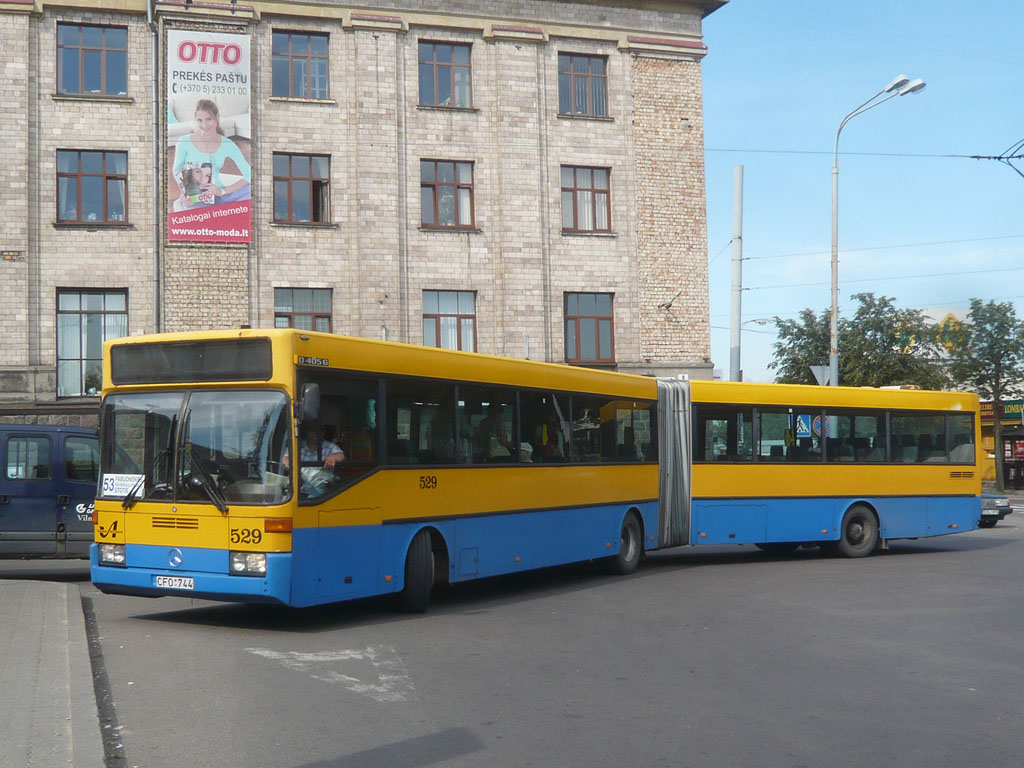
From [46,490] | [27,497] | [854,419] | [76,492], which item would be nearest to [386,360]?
[76,492]

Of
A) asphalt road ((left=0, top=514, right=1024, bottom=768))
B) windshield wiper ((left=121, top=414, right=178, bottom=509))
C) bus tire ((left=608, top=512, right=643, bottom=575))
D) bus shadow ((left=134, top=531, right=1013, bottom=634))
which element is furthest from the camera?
bus tire ((left=608, top=512, right=643, bottom=575))

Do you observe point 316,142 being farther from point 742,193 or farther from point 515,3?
point 742,193

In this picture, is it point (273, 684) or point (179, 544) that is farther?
point (179, 544)

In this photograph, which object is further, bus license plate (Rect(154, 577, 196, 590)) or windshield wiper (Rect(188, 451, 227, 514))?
bus license plate (Rect(154, 577, 196, 590))

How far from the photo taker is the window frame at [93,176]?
29906 millimetres

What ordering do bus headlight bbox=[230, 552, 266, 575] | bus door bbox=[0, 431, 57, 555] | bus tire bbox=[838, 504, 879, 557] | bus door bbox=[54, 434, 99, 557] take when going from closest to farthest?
bus headlight bbox=[230, 552, 266, 575] → bus door bbox=[0, 431, 57, 555] → bus door bbox=[54, 434, 99, 557] → bus tire bbox=[838, 504, 879, 557]

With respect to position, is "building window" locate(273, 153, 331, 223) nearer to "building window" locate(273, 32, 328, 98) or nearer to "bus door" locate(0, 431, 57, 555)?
"building window" locate(273, 32, 328, 98)

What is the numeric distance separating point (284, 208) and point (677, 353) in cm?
1153

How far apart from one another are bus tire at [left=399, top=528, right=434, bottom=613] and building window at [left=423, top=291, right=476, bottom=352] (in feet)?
64.1

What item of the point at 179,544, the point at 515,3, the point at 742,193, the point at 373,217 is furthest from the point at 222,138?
the point at 179,544

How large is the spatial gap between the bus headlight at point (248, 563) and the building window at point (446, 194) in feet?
72.9

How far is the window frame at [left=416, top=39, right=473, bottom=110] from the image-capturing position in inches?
1278

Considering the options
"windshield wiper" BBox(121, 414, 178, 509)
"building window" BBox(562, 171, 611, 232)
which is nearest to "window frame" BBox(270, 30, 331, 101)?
"building window" BBox(562, 171, 611, 232)

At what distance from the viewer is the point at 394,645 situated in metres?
10.4
